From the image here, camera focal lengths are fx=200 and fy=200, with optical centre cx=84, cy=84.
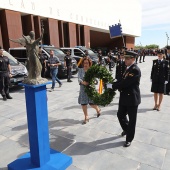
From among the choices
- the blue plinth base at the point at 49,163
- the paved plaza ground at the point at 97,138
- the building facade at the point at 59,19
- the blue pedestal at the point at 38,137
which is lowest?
the paved plaza ground at the point at 97,138

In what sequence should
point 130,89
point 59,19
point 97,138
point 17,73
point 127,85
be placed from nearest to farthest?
point 127,85
point 130,89
point 97,138
point 17,73
point 59,19

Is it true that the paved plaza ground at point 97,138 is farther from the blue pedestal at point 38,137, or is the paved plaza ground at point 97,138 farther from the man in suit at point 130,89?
the man in suit at point 130,89

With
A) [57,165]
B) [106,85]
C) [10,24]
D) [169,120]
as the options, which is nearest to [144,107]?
[169,120]

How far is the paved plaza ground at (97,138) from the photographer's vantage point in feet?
10.9

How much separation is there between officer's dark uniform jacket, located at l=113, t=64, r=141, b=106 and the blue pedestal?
1.40 meters

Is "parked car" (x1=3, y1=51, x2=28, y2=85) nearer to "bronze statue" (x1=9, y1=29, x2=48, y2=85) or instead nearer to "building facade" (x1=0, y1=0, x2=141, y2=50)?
"bronze statue" (x1=9, y1=29, x2=48, y2=85)

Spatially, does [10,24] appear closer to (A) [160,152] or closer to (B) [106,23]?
(A) [160,152]

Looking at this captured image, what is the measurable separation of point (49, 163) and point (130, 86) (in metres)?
1.93

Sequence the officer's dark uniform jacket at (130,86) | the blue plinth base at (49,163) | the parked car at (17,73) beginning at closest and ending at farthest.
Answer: the blue plinth base at (49,163) < the officer's dark uniform jacket at (130,86) < the parked car at (17,73)

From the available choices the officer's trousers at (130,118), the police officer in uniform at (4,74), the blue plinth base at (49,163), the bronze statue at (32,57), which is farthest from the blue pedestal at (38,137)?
the police officer in uniform at (4,74)

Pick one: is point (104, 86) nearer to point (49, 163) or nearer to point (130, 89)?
point (130, 89)

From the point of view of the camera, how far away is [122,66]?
6.35m

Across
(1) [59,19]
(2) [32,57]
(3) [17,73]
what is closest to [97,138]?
(2) [32,57]

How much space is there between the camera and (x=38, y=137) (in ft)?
9.93
